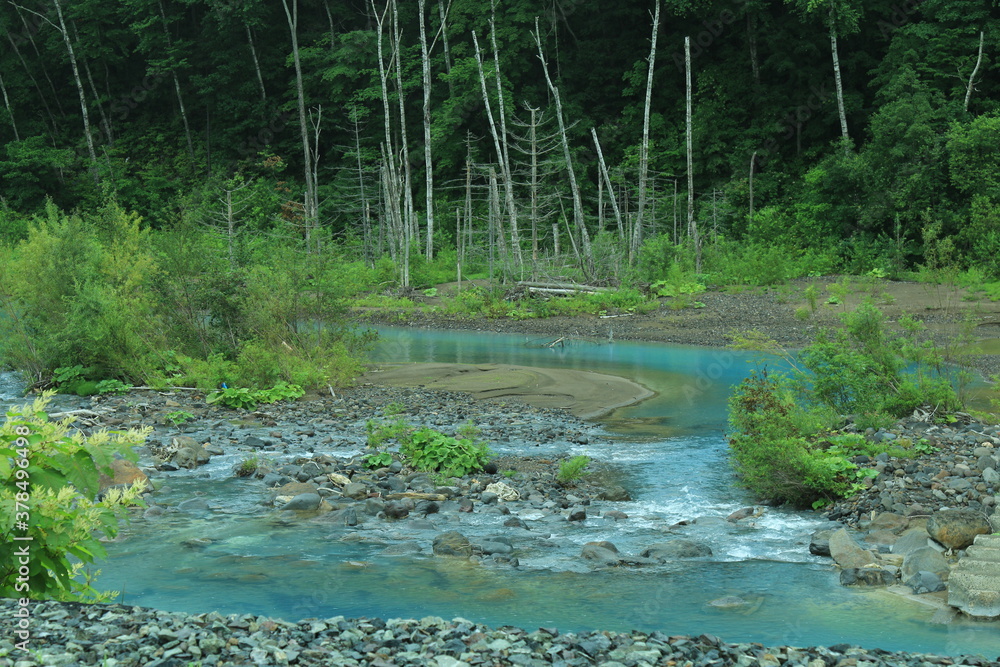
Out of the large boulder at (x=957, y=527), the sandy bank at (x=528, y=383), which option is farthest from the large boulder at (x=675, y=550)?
the sandy bank at (x=528, y=383)

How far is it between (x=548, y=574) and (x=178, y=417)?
7.41 metres

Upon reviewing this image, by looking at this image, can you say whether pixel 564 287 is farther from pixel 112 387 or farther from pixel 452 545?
pixel 452 545

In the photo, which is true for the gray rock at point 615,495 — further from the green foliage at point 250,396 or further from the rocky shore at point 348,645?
the green foliage at point 250,396

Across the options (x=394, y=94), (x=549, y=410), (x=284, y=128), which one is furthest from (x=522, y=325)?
(x=284, y=128)

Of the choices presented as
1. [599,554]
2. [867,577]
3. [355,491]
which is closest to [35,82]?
[355,491]

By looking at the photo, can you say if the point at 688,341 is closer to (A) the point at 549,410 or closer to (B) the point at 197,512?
(A) the point at 549,410

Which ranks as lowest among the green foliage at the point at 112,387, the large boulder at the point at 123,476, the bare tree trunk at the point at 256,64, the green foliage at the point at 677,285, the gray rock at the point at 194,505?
the gray rock at the point at 194,505

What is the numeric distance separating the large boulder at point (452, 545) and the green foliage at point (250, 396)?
6897 mm

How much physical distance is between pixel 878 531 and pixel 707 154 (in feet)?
102

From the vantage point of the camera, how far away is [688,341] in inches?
795

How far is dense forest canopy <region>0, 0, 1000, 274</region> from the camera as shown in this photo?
28.5 m

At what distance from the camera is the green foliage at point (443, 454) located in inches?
384

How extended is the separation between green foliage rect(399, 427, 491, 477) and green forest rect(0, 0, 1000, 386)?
5061mm

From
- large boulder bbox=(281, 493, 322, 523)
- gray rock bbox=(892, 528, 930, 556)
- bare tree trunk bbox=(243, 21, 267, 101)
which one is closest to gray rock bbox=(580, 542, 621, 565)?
gray rock bbox=(892, 528, 930, 556)
